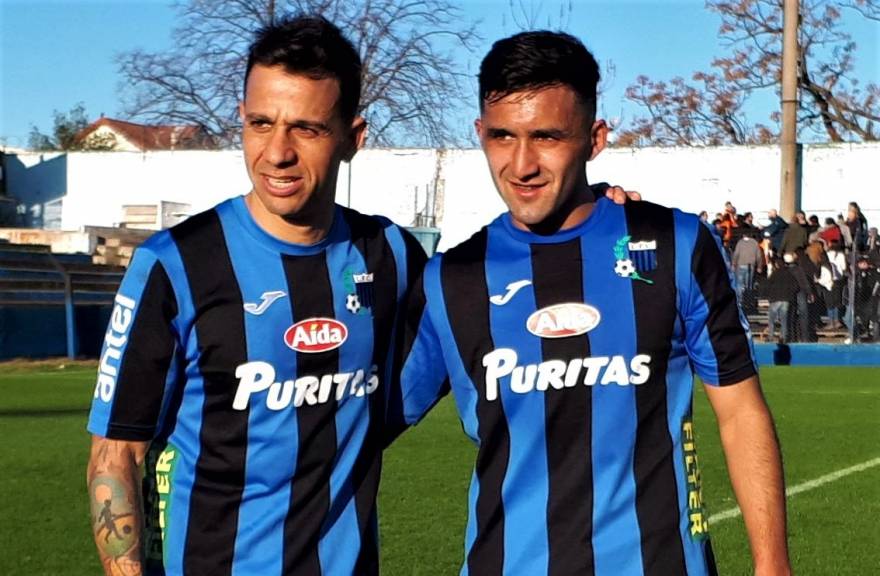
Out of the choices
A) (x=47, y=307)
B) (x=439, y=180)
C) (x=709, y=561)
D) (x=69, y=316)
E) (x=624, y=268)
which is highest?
(x=439, y=180)

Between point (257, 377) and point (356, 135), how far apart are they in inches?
29.1

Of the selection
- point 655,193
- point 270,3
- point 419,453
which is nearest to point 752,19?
point 655,193

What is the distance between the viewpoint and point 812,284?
23.0 meters

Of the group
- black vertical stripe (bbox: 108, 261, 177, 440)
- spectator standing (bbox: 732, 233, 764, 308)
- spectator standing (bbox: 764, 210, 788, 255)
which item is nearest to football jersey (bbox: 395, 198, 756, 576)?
black vertical stripe (bbox: 108, 261, 177, 440)

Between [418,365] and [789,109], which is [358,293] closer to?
[418,365]

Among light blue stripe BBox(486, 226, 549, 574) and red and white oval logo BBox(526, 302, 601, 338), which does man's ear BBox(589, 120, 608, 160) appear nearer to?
red and white oval logo BBox(526, 302, 601, 338)

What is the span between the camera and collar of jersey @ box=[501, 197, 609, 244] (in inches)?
132

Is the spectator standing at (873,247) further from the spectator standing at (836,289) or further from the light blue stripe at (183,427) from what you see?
the light blue stripe at (183,427)

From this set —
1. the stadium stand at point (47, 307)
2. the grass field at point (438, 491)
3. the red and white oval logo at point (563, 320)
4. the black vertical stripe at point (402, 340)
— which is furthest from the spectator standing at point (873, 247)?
the red and white oval logo at point (563, 320)

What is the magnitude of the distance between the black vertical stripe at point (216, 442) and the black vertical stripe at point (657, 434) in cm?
95

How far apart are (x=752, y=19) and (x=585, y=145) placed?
40.7 meters

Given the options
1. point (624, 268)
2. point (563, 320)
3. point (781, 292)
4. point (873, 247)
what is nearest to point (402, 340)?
point (563, 320)

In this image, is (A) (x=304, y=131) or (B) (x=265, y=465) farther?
(A) (x=304, y=131)

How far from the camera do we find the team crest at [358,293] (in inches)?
142
